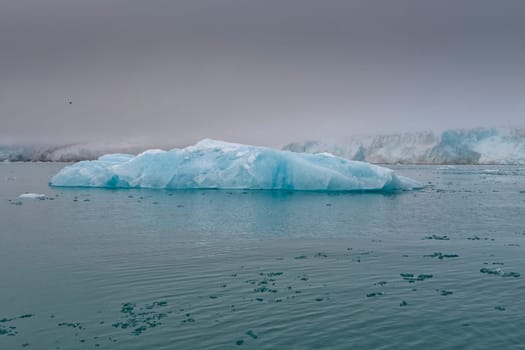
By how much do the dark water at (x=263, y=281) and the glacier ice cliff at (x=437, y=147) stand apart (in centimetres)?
10674

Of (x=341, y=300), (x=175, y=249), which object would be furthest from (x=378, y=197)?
(x=341, y=300)

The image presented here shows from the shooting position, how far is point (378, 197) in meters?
38.2

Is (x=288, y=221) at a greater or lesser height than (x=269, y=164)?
lesser

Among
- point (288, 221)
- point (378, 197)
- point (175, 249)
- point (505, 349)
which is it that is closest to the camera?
point (505, 349)

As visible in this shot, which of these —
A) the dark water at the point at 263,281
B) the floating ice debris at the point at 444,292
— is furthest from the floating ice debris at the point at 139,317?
the floating ice debris at the point at 444,292

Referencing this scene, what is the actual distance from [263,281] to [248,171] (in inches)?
1136

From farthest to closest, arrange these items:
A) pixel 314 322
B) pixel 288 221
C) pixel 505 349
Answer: pixel 288 221 → pixel 314 322 → pixel 505 349

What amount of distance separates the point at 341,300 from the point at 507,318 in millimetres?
3492

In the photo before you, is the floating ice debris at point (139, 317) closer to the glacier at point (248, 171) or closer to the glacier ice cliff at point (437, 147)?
the glacier at point (248, 171)

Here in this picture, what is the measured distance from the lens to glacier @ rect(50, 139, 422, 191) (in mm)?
41438

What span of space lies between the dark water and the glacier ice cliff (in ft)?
350

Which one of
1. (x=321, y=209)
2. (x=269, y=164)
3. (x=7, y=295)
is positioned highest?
(x=269, y=164)

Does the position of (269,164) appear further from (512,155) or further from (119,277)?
(512,155)

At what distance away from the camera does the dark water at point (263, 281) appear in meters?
9.46
